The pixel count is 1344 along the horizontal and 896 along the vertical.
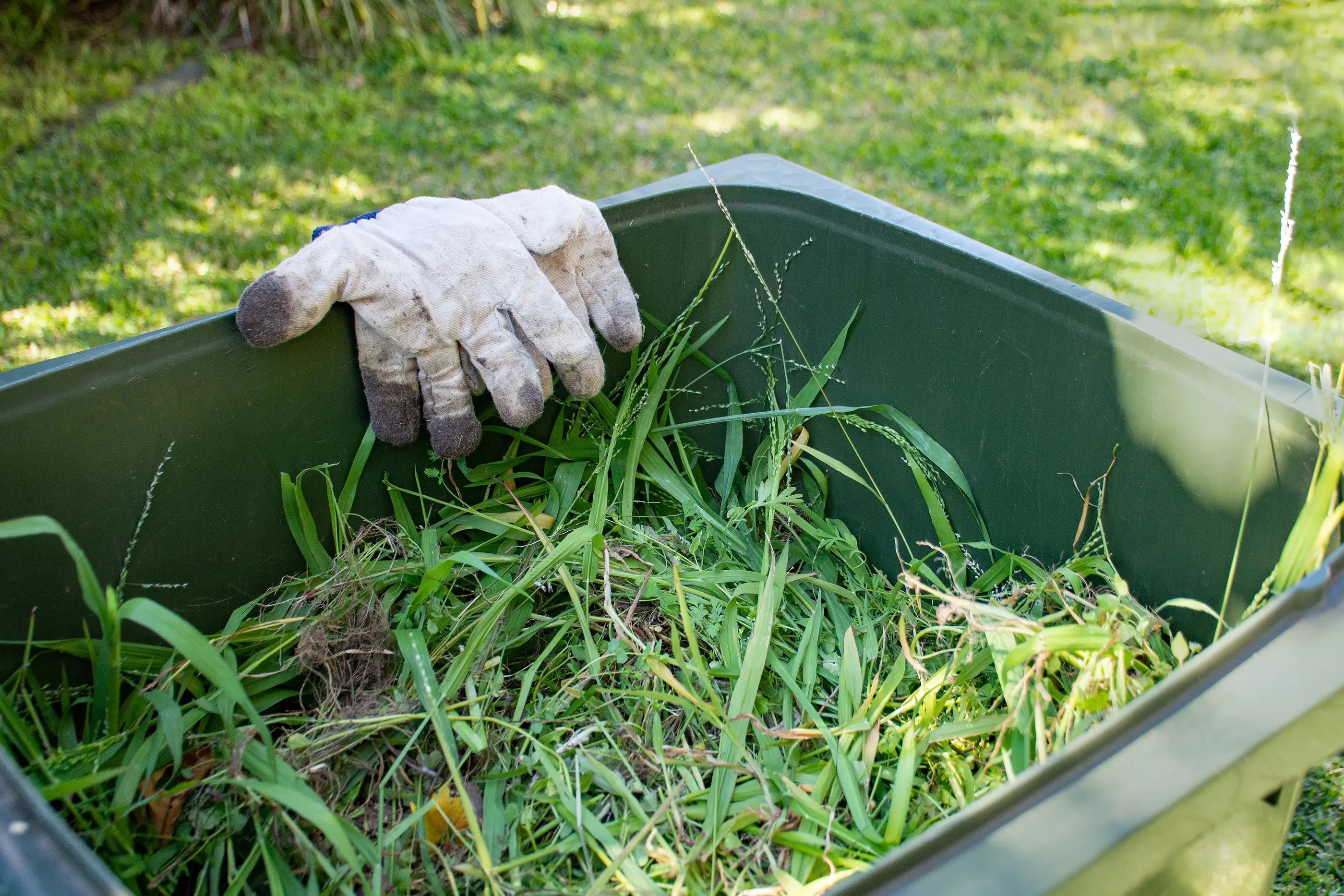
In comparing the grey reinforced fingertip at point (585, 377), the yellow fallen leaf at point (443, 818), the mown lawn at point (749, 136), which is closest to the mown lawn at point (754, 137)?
the mown lawn at point (749, 136)

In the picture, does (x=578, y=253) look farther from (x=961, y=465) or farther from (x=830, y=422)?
(x=961, y=465)

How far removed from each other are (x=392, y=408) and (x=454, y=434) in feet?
0.30

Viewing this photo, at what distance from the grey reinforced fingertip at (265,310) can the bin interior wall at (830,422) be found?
40mm

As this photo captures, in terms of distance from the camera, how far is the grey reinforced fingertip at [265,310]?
43.8 inches

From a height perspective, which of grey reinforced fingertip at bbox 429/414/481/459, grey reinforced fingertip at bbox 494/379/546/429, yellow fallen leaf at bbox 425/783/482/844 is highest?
grey reinforced fingertip at bbox 494/379/546/429

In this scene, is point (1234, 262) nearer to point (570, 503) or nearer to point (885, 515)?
point (885, 515)

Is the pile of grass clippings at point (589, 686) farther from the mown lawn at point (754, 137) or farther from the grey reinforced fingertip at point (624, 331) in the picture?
the mown lawn at point (754, 137)

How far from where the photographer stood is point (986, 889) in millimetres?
588

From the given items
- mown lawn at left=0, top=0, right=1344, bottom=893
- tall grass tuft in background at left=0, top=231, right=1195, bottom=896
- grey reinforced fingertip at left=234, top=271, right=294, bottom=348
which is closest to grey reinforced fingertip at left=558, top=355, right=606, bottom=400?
tall grass tuft in background at left=0, top=231, right=1195, bottom=896

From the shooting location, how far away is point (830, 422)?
160cm

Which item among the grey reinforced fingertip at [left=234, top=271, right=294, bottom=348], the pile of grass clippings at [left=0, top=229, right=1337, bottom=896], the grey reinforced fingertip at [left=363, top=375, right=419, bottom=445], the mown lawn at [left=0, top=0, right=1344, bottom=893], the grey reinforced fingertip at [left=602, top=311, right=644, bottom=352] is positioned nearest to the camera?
the pile of grass clippings at [left=0, top=229, right=1337, bottom=896]

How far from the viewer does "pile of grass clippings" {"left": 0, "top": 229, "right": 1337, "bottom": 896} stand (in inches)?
39.1

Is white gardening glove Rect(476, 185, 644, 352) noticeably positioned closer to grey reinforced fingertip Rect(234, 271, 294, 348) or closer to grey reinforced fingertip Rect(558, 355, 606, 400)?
grey reinforced fingertip Rect(558, 355, 606, 400)

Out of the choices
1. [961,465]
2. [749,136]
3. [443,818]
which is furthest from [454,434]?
[749,136]
